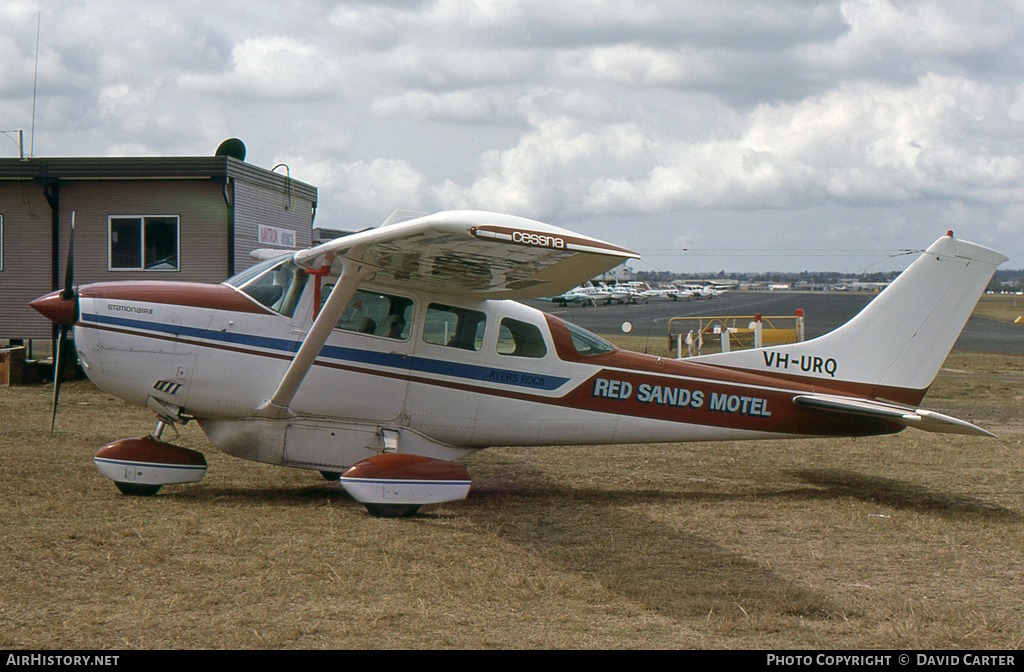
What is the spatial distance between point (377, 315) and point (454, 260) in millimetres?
1467

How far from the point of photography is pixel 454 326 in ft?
25.5

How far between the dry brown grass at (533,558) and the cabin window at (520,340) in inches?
56.9

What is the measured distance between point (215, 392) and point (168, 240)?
386 inches

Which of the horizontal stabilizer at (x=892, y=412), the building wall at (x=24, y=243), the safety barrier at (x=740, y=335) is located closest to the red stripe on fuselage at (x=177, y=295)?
the horizontal stabilizer at (x=892, y=412)

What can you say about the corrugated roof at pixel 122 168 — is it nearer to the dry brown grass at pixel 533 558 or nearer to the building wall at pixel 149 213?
the building wall at pixel 149 213

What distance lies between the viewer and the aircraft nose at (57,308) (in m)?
7.10

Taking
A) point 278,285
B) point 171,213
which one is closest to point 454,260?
point 278,285

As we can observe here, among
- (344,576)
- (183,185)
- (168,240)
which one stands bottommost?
(344,576)

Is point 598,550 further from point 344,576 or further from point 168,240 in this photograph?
point 168,240

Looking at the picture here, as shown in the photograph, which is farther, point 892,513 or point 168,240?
point 168,240

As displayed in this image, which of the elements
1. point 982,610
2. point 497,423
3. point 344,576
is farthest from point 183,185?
point 982,610

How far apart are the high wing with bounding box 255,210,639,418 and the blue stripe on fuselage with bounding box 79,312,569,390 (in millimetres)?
446

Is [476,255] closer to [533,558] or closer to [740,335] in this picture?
[533,558]

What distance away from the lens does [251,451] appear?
24.8 ft
